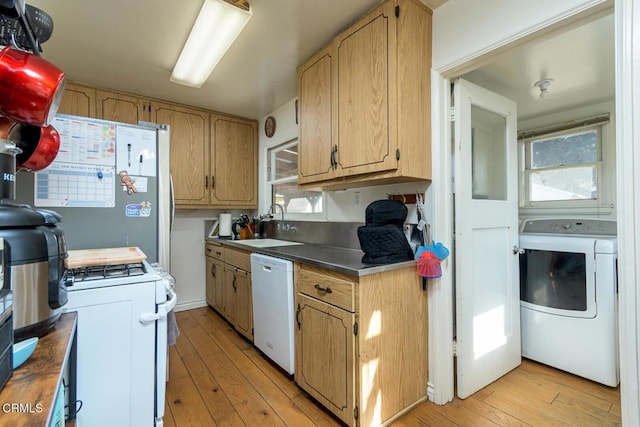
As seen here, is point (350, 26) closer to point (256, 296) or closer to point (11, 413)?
point (256, 296)

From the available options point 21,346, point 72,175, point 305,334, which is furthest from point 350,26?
point 21,346

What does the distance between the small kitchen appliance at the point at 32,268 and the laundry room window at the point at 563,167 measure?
3557mm

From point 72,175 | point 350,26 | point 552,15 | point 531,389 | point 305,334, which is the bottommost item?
point 531,389

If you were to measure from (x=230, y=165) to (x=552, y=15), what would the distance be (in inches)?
121

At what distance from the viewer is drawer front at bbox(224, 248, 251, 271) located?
246 cm

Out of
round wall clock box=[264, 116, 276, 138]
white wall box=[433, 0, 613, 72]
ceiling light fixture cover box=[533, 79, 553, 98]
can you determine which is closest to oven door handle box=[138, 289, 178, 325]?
white wall box=[433, 0, 613, 72]

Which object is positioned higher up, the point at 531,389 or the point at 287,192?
the point at 287,192

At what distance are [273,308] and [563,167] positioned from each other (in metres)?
2.96

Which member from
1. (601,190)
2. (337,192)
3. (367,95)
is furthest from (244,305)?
(601,190)

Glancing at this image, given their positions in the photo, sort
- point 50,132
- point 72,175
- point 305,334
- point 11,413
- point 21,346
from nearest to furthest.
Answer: point 11,413, point 21,346, point 50,132, point 72,175, point 305,334

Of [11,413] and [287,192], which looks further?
[287,192]

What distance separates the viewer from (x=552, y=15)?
1.25 meters

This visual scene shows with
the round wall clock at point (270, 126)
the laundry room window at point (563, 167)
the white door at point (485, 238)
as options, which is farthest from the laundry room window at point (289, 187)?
the laundry room window at point (563, 167)

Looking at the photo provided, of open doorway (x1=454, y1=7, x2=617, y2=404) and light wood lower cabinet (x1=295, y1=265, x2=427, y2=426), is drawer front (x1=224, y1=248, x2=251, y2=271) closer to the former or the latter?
light wood lower cabinet (x1=295, y1=265, x2=427, y2=426)
